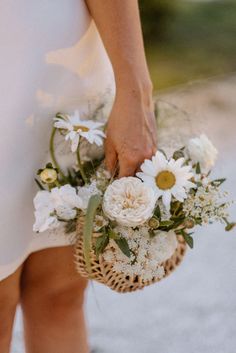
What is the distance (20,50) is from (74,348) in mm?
735

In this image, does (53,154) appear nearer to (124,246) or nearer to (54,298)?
(124,246)

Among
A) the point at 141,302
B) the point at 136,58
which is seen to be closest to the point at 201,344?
the point at 141,302

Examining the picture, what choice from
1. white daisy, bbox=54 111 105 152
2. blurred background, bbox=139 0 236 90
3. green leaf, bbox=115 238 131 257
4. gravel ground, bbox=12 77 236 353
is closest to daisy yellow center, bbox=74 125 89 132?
white daisy, bbox=54 111 105 152

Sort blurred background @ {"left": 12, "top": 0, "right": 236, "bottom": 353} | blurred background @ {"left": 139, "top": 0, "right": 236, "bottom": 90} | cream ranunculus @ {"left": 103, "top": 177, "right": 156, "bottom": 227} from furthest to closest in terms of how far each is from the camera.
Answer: blurred background @ {"left": 139, "top": 0, "right": 236, "bottom": 90} < blurred background @ {"left": 12, "top": 0, "right": 236, "bottom": 353} < cream ranunculus @ {"left": 103, "top": 177, "right": 156, "bottom": 227}

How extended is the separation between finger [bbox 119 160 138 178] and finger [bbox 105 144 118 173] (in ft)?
0.13

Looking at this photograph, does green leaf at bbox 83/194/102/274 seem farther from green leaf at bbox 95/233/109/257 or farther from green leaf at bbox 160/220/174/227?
green leaf at bbox 160/220/174/227

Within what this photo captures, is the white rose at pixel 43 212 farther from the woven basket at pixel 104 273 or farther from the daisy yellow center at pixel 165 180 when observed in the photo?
the daisy yellow center at pixel 165 180

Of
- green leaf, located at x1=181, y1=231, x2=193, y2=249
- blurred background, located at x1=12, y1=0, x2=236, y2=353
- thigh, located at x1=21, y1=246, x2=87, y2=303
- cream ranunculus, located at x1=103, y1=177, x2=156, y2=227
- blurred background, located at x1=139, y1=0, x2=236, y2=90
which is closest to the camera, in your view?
cream ranunculus, located at x1=103, y1=177, x2=156, y2=227

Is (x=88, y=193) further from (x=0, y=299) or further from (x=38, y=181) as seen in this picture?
(x=0, y=299)

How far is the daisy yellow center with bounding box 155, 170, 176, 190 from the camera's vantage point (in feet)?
4.77

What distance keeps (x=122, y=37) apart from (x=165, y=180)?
29cm

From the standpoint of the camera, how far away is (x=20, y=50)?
1.41 metres

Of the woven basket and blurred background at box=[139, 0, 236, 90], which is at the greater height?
the woven basket

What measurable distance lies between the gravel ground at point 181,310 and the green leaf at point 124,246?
630 millimetres
